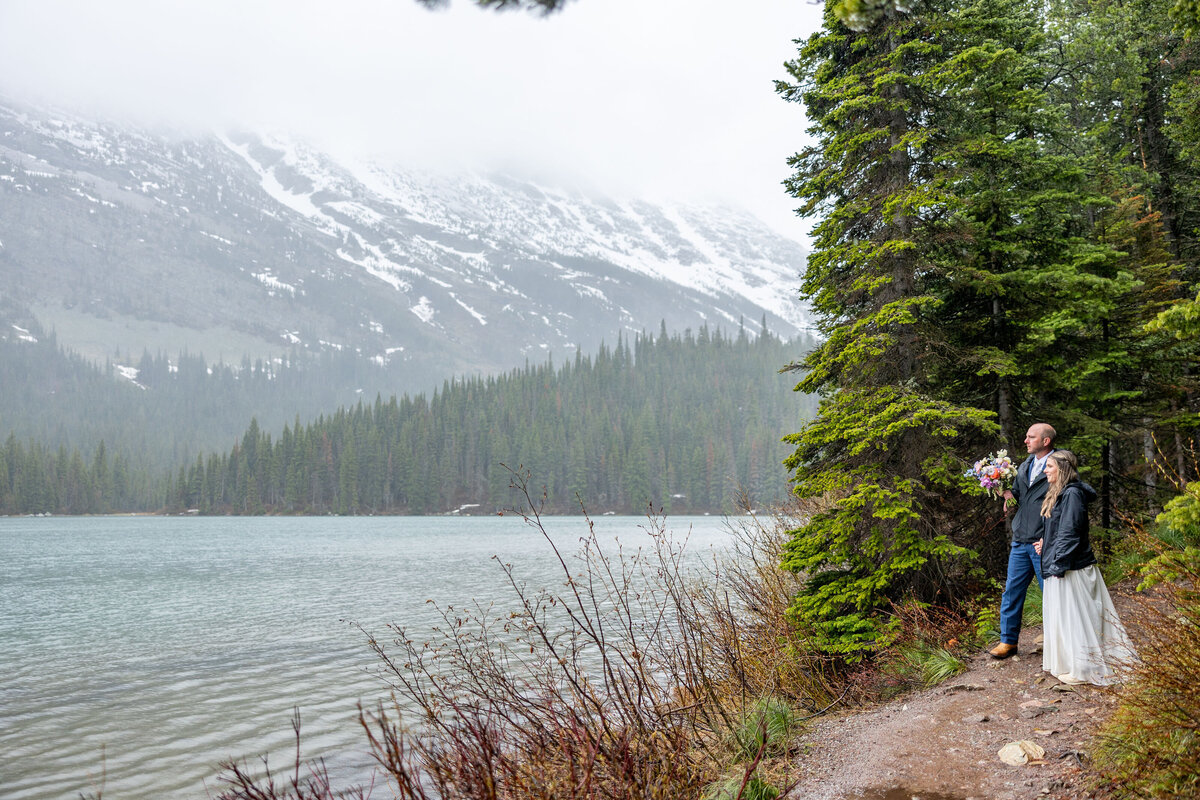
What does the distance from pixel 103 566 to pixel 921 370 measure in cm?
4204

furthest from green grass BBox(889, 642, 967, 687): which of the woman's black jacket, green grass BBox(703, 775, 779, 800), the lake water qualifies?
green grass BBox(703, 775, 779, 800)

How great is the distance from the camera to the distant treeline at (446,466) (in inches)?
5138

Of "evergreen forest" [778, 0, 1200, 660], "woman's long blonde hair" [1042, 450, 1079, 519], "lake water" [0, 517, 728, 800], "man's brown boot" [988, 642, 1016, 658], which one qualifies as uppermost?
"evergreen forest" [778, 0, 1200, 660]

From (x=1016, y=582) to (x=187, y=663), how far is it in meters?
15.8

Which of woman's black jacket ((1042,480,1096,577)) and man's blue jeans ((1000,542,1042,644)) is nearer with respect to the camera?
woman's black jacket ((1042,480,1096,577))

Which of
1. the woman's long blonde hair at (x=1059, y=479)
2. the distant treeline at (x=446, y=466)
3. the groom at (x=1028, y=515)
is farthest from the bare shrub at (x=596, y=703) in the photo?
the distant treeline at (x=446, y=466)

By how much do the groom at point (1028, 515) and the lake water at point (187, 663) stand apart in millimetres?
3363

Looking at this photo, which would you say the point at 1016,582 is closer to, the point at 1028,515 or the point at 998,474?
the point at 1028,515

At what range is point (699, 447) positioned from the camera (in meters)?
138

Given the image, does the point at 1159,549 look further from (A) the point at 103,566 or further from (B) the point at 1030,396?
(A) the point at 103,566

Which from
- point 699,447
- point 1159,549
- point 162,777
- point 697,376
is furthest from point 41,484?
point 1159,549

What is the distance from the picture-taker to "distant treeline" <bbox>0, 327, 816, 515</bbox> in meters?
130

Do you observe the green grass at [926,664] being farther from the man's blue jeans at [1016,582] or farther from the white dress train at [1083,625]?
the white dress train at [1083,625]

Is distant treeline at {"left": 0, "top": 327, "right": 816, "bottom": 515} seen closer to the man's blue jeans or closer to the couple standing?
the man's blue jeans
